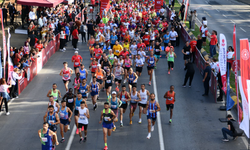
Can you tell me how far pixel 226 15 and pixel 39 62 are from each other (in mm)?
30129

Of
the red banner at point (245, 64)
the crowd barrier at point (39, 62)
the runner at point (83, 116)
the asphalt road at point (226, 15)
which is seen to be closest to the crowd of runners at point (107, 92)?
the runner at point (83, 116)

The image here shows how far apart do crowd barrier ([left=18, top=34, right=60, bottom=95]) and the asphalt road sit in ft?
45.5

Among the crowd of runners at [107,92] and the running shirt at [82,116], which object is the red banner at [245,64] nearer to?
the crowd of runners at [107,92]

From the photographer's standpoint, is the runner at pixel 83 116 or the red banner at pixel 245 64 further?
the runner at pixel 83 116

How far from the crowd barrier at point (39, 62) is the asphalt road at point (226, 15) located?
13.9m

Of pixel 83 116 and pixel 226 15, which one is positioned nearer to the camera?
pixel 83 116

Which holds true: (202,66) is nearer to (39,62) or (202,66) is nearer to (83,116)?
(39,62)

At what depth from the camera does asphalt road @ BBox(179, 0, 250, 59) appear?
34.2 meters

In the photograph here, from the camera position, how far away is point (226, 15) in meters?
44.4

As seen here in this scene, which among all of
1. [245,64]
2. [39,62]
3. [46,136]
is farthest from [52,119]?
[39,62]

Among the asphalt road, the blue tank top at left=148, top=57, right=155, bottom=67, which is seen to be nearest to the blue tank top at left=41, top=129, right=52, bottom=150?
the blue tank top at left=148, top=57, right=155, bottom=67

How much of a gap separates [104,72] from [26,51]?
6.56 meters

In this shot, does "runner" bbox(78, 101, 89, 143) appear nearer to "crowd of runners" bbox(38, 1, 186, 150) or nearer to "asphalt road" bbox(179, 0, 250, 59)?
"crowd of runners" bbox(38, 1, 186, 150)

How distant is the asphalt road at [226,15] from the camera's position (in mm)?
34237
